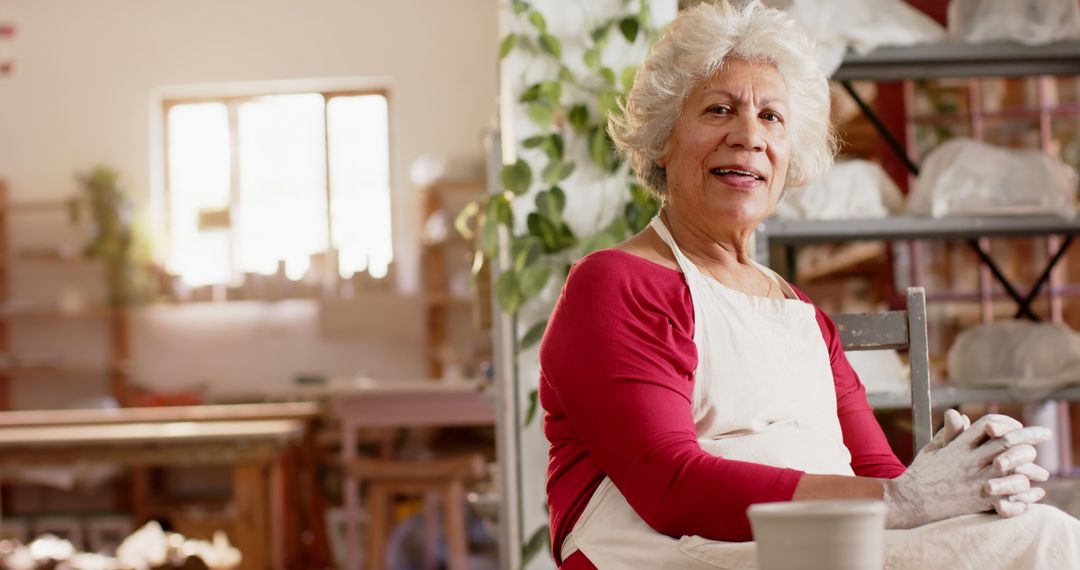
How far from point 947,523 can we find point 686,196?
553 millimetres

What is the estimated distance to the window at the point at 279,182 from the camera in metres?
8.26

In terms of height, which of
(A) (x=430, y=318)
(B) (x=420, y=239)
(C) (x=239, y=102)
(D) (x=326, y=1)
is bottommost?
(A) (x=430, y=318)

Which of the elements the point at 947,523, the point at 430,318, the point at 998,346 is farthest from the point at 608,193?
the point at 430,318

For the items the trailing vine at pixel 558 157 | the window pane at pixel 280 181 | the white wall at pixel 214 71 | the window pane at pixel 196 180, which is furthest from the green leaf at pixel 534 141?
the window pane at pixel 196 180

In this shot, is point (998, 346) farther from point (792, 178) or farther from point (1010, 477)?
point (1010, 477)

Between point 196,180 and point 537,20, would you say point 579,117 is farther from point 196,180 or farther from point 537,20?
point 196,180

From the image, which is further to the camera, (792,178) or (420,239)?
(420,239)

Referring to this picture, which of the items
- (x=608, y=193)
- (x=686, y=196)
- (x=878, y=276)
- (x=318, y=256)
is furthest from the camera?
(x=318, y=256)

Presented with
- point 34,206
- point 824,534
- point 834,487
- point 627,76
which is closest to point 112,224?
point 34,206

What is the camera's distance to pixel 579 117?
8.28ft

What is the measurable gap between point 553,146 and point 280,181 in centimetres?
602

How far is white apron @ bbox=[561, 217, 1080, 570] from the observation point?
126 centimetres

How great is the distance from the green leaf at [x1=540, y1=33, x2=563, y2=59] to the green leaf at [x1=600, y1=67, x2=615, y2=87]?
0.10 meters

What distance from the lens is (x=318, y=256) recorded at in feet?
26.3
